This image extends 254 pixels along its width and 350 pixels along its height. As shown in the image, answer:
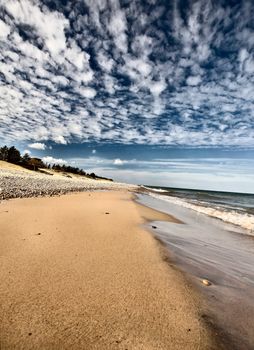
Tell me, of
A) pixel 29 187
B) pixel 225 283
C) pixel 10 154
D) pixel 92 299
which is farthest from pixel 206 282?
pixel 10 154

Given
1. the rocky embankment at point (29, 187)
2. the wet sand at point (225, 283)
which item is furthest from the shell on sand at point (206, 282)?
the rocky embankment at point (29, 187)

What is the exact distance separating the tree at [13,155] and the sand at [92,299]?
69328mm

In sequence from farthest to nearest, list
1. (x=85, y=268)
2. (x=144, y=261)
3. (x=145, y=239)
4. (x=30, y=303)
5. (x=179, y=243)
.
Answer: (x=179, y=243) < (x=145, y=239) < (x=144, y=261) < (x=85, y=268) < (x=30, y=303)

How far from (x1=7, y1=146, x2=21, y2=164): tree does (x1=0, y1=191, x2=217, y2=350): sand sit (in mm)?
69328

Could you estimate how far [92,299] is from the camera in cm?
235

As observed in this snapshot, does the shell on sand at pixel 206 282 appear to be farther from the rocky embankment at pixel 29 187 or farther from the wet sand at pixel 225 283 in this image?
the rocky embankment at pixel 29 187

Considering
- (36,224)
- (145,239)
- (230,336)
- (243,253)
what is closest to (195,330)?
(230,336)

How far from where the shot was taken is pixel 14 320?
192 cm

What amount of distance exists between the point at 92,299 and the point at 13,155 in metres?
72.5

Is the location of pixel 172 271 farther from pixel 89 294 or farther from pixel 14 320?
pixel 14 320

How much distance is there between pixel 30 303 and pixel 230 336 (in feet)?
6.26

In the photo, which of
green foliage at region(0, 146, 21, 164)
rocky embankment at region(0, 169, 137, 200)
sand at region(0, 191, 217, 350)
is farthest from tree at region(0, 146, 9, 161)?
sand at region(0, 191, 217, 350)

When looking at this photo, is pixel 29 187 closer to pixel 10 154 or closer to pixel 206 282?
pixel 206 282

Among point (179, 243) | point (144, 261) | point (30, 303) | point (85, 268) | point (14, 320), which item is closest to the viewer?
point (14, 320)
